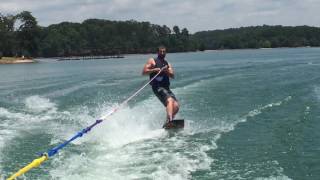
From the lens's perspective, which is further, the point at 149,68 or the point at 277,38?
the point at 277,38

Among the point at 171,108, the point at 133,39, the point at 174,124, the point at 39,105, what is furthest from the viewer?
the point at 133,39

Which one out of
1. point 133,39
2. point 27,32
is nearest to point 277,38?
point 133,39

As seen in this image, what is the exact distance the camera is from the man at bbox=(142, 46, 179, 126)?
11453 mm

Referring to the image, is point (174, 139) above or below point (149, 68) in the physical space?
below

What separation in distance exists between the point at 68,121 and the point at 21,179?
5.82 meters

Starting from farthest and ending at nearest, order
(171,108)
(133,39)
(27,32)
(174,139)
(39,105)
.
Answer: (133,39), (27,32), (39,105), (171,108), (174,139)

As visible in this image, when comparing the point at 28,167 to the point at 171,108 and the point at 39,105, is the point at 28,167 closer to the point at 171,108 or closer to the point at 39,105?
the point at 171,108

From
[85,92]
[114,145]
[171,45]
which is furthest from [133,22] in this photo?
[114,145]

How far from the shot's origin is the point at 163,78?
11805 millimetres

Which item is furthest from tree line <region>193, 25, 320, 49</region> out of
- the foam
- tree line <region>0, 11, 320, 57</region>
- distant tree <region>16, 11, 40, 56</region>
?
the foam

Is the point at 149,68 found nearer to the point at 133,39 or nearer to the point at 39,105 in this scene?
the point at 39,105

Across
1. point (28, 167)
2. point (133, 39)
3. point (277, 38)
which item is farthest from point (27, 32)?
point (28, 167)

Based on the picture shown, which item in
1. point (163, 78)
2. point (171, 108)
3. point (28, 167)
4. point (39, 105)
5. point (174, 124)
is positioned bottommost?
point (39, 105)

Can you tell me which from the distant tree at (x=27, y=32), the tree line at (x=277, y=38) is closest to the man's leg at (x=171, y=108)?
the distant tree at (x=27, y=32)
